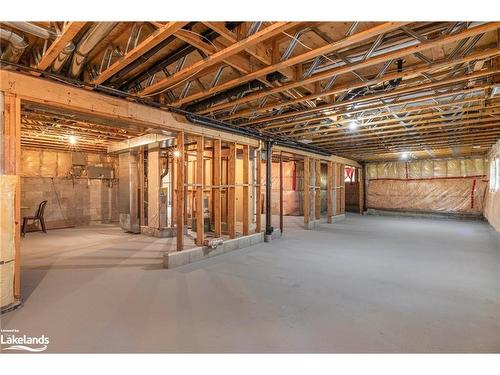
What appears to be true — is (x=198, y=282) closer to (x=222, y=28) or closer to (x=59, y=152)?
(x=222, y=28)

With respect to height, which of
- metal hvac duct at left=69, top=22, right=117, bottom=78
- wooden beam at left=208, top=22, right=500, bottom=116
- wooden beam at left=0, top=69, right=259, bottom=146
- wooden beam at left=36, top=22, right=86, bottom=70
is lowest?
wooden beam at left=0, top=69, right=259, bottom=146

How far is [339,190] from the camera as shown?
928 centimetres

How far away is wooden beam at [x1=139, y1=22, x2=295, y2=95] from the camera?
1.89 meters

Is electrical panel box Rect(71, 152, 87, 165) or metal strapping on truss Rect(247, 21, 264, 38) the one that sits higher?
metal strapping on truss Rect(247, 21, 264, 38)

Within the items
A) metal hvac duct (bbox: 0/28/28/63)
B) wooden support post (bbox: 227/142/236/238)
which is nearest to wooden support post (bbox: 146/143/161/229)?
wooden support post (bbox: 227/142/236/238)

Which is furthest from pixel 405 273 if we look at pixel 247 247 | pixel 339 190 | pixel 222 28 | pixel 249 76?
pixel 339 190

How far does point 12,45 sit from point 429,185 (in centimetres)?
1151

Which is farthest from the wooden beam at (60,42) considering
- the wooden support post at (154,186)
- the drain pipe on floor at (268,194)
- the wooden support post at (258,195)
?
the drain pipe on floor at (268,194)

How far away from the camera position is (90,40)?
2.11m

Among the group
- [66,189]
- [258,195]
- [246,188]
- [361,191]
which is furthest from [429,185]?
[66,189]

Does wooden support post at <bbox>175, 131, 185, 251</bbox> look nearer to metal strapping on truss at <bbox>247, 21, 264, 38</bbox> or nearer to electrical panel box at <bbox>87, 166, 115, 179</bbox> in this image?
metal strapping on truss at <bbox>247, 21, 264, 38</bbox>

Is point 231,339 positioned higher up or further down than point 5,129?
further down

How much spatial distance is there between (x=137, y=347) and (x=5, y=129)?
2312mm

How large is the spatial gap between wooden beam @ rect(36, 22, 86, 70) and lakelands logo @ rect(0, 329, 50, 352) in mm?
2303
